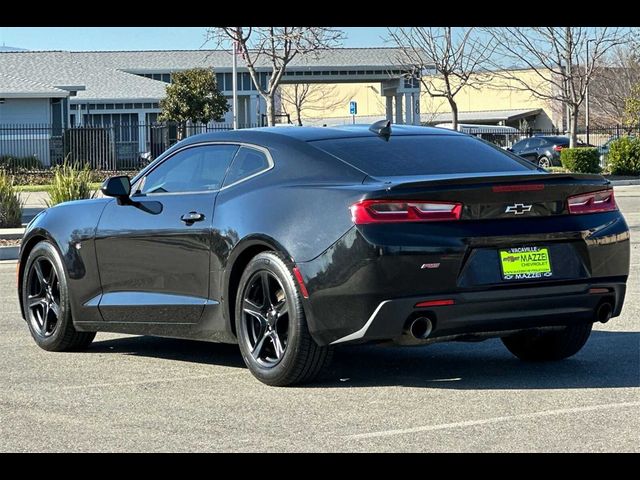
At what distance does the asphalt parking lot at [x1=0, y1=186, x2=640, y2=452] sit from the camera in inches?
242

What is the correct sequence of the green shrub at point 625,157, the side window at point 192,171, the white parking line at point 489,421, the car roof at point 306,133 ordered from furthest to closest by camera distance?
the green shrub at point 625,157 → the side window at point 192,171 → the car roof at point 306,133 → the white parking line at point 489,421

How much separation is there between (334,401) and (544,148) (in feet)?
157

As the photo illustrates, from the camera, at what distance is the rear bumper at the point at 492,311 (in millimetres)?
7188

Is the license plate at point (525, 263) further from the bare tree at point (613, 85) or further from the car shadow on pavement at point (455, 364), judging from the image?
the bare tree at point (613, 85)

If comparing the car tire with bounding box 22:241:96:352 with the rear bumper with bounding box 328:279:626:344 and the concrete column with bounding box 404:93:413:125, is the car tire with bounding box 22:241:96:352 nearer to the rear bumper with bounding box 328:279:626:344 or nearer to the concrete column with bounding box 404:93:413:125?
the rear bumper with bounding box 328:279:626:344

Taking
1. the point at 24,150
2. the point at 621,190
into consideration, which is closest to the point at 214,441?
the point at 621,190

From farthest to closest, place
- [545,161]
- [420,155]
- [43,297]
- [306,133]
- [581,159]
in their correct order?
[545,161] < [581,159] < [43,297] < [306,133] < [420,155]

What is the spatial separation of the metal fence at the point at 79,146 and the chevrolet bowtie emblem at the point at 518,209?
3806 cm

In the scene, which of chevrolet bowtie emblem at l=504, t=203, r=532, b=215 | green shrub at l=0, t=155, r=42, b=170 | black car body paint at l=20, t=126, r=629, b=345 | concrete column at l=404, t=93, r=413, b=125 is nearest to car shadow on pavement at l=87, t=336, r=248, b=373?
black car body paint at l=20, t=126, r=629, b=345

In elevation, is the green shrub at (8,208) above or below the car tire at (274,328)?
above

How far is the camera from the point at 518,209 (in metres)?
7.50

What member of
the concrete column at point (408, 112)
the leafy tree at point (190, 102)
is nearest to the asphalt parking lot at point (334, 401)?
the leafy tree at point (190, 102)

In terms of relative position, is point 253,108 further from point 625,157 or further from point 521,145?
point 625,157

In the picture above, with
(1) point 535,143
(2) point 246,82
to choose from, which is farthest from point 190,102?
(2) point 246,82
